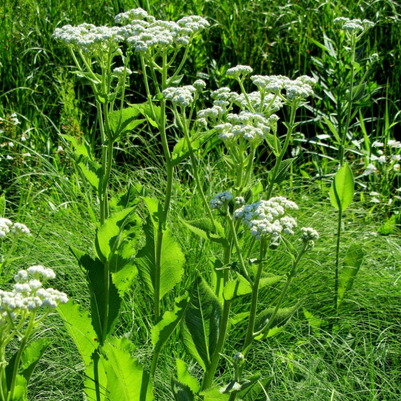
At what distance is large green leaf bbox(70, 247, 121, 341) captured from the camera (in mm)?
1819

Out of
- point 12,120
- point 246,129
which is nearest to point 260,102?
point 246,129

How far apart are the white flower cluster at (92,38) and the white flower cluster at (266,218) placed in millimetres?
647

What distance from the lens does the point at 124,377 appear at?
1.59 m

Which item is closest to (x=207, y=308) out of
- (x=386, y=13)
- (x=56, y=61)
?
(x=56, y=61)

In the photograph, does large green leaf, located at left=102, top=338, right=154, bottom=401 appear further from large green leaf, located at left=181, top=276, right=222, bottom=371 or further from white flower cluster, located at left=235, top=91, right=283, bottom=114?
white flower cluster, located at left=235, top=91, right=283, bottom=114

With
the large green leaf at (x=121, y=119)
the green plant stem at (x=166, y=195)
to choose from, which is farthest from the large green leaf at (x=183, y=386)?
the large green leaf at (x=121, y=119)

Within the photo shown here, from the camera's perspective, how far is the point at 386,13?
5.04 metres

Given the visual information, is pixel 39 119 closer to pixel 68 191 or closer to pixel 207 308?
pixel 68 191

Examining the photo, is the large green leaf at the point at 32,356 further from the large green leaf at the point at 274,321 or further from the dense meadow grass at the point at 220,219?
the large green leaf at the point at 274,321

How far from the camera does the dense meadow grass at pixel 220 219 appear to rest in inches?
68.7

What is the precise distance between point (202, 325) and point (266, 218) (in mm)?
419

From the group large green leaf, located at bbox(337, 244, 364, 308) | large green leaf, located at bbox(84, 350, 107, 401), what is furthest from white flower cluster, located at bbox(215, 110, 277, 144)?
large green leaf, located at bbox(337, 244, 364, 308)

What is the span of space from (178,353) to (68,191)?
4.30ft

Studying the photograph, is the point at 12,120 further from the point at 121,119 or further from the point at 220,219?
the point at 121,119
